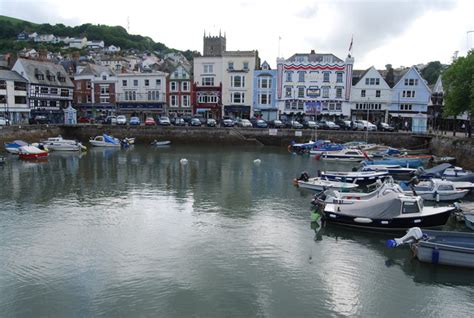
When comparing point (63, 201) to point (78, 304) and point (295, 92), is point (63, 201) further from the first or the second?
point (295, 92)

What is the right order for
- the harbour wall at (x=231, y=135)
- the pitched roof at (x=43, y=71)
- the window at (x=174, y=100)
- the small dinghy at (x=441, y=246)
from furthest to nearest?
1. the window at (x=174, y=100)
2. the pitched roof at (x=43, y=71)
3. the harbour wall at (x=231, y=135)
4. the small dinghy at (x=441, y=246)

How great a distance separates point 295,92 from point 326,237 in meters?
54.5

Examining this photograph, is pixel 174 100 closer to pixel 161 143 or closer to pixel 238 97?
pixel 238 97

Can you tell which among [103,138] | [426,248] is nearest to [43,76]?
[103,138]

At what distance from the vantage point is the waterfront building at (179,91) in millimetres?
78125

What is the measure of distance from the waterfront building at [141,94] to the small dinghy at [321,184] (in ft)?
164

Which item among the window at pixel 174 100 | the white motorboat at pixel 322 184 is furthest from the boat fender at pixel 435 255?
the window at pixel 174 100

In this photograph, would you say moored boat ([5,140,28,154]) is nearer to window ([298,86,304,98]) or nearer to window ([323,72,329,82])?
window ([298,86,304,98])

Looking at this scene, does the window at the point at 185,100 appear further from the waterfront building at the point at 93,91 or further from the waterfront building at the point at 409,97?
the waterfront building at the point at 409,97

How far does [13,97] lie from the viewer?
227ft

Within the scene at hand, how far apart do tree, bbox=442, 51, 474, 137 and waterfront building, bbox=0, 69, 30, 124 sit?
62.9 m

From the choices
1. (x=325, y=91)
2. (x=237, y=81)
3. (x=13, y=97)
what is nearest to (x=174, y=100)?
(x=237, y=81)

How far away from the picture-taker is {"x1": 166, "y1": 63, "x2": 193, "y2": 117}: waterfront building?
7812 centimetres

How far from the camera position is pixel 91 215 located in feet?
86.3
